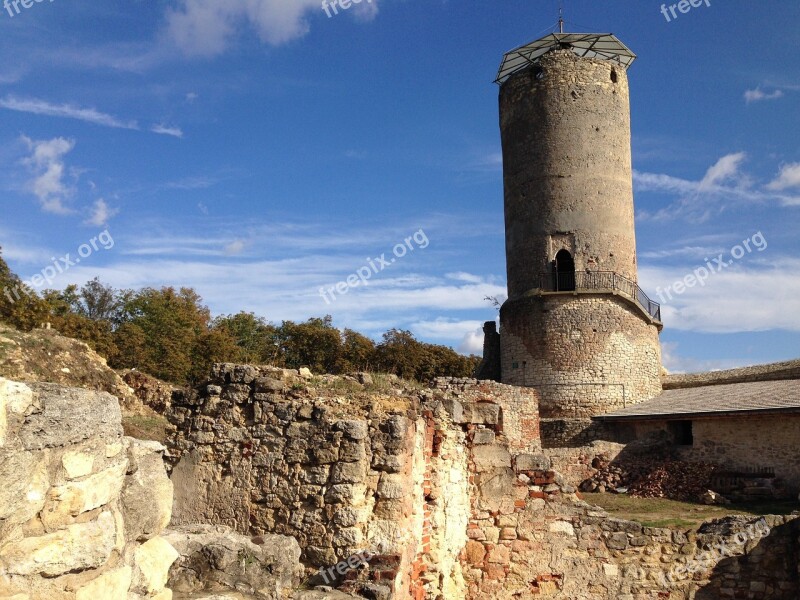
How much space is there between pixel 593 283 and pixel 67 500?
22457mm

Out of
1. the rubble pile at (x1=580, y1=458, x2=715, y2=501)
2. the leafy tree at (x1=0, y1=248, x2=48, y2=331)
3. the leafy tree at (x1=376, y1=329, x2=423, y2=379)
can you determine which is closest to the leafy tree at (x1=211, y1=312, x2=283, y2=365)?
the leafy tree at (x1=376, y1=329, x2=423, y2=379)

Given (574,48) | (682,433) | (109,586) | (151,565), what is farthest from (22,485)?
(574,48)

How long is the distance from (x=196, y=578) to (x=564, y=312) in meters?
20.1

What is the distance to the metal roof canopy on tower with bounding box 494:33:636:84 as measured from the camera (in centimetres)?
2483

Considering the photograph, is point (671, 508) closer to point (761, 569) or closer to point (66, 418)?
point (761, 569)

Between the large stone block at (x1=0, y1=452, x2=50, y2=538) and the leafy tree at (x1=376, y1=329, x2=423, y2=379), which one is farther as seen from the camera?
the leafy tree at (x1=376, y1=329, x2=423, y2=379)

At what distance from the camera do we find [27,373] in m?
14.1

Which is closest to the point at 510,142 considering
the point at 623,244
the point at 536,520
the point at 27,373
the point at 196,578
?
the point at 623,244

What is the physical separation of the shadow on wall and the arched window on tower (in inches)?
613

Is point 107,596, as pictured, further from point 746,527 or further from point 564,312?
point 564,312

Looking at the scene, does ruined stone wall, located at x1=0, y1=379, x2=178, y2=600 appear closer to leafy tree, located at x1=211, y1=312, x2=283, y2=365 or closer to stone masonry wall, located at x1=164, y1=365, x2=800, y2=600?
stone masonry wall, located at x1=164, y1=365, x2=800, y2=600

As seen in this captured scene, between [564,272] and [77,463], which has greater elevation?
[564,272]

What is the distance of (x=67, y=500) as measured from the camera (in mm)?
2326

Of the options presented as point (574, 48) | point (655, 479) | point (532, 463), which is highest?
point (574, 48)
